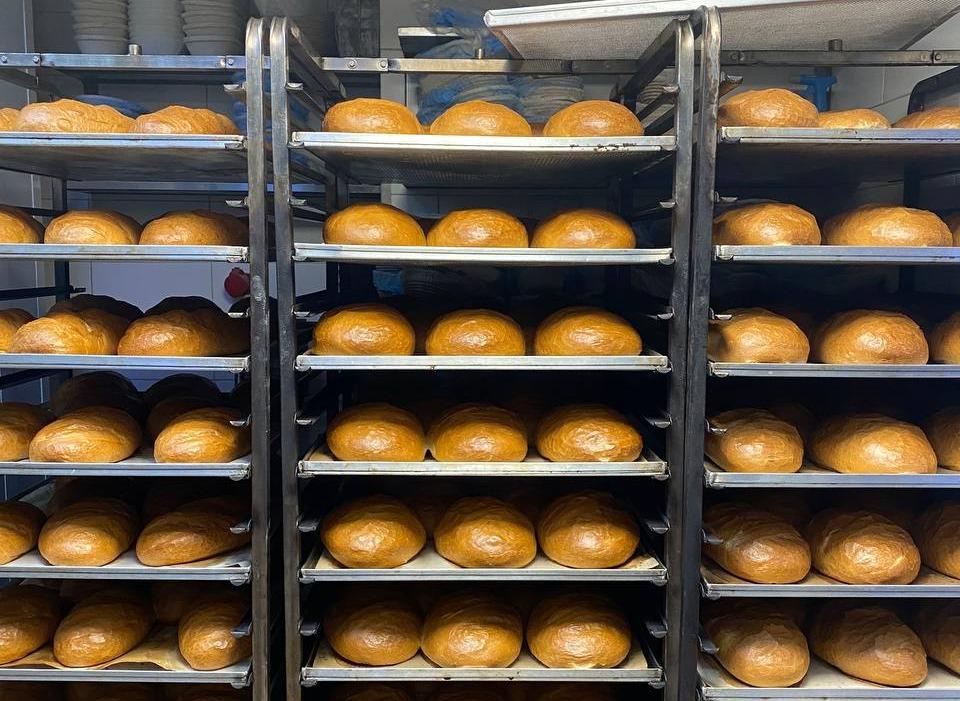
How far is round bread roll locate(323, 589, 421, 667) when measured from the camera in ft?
6.68

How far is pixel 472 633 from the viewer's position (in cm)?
206

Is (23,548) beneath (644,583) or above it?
above

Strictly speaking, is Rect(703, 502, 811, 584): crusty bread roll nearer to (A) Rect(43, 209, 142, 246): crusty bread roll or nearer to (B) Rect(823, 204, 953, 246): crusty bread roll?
(B) Rect(823, 204, 953, 246): crusty bread roll

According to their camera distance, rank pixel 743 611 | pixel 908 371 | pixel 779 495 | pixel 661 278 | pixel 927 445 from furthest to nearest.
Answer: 1. pixel 661 278
2. pixel 779 495
3. pixel 743 611
4. pixel 927 445
5. pixel 908 371

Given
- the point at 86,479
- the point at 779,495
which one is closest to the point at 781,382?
the point at 779,495

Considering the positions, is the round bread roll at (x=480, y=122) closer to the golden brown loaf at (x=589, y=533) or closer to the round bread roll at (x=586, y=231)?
the round bread roll at (x=586, y=231)

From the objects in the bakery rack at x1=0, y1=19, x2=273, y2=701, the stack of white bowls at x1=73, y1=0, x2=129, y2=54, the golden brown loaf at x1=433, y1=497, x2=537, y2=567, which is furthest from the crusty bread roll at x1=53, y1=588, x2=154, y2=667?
the stack of white bowls at x1=73, y1=0, x2=129, y2=54

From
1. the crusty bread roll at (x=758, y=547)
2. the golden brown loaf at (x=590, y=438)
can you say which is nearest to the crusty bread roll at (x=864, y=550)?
the crusty bread roll at (x=758, y=547)

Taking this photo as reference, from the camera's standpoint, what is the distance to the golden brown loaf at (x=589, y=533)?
2.03 meters

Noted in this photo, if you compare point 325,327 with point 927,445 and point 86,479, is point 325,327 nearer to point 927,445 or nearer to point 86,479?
point 86,479

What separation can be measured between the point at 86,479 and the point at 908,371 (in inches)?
106

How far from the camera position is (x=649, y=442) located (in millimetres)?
2295

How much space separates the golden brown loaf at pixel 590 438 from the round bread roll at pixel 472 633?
0.53 m

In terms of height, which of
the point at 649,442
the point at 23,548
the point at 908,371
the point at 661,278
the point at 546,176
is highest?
the point at 546,176
